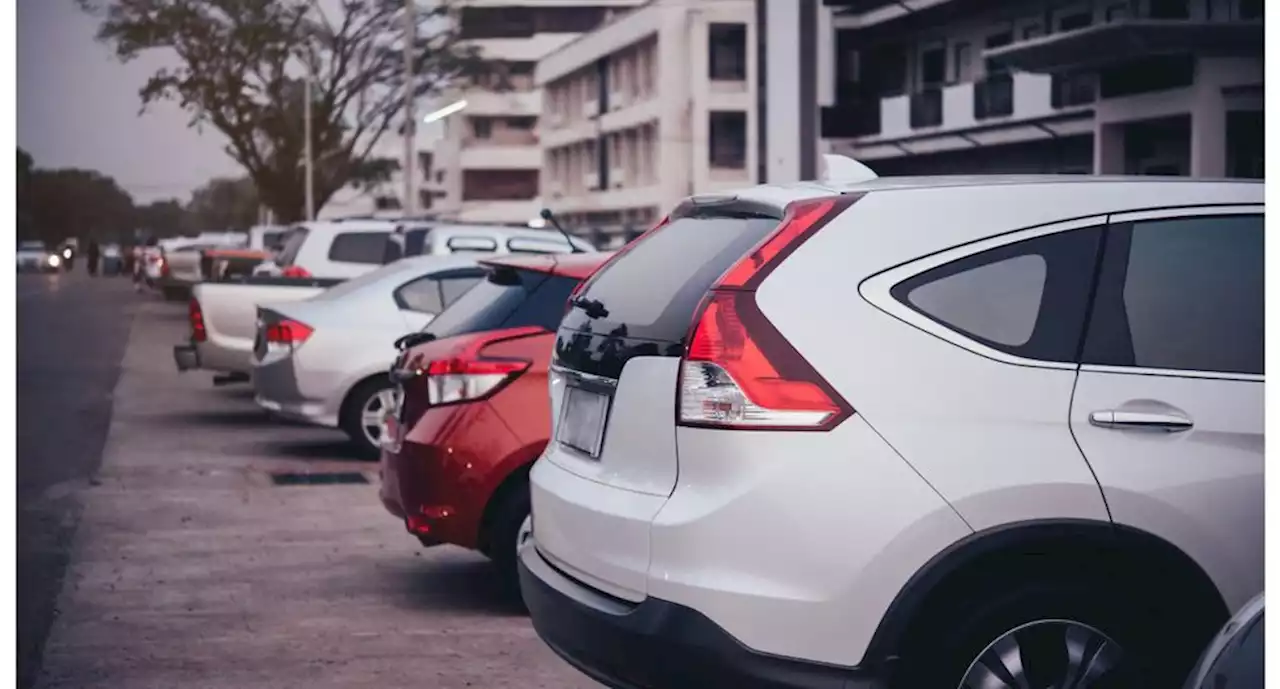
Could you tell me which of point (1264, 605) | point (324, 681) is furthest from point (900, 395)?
point (324, 681)

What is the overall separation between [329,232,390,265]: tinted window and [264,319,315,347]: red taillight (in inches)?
300

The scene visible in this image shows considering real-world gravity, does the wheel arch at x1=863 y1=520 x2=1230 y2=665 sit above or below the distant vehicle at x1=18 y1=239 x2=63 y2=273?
above

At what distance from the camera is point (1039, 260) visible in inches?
188

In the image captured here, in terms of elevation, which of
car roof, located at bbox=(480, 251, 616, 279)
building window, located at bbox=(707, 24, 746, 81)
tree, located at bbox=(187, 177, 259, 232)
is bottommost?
car roof, located at bbox=(480, 251, 616, 279)

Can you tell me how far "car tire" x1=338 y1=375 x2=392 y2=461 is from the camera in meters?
13.3

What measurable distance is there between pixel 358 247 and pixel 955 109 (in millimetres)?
19496

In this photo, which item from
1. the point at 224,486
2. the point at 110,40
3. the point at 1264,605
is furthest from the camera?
the point at 110,40

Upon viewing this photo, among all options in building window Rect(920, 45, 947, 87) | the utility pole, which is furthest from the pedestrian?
building window Rect(920, 45, 947, 87)

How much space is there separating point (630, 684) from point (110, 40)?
150 feet

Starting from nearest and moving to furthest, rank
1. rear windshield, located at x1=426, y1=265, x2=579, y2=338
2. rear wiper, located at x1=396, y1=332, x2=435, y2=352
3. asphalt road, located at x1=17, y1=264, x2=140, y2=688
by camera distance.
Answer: rear windshield, located at x1=426, y1=265, x2=579, y2=338
asphalt road, located at x1=17, y1=264, x2=140, y2=688
rear wiper, located at x1=396, y1=332, x2=435, y2=352

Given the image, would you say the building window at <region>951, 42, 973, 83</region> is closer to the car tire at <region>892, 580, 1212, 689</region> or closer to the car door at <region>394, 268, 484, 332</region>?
the car door at <region>394, 268, 484, 332</region>

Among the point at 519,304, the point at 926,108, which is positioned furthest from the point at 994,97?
the point at 519,304

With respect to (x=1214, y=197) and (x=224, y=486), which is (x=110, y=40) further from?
(x=1214, y=197)

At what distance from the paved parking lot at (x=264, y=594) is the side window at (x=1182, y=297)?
2557 millimetres
